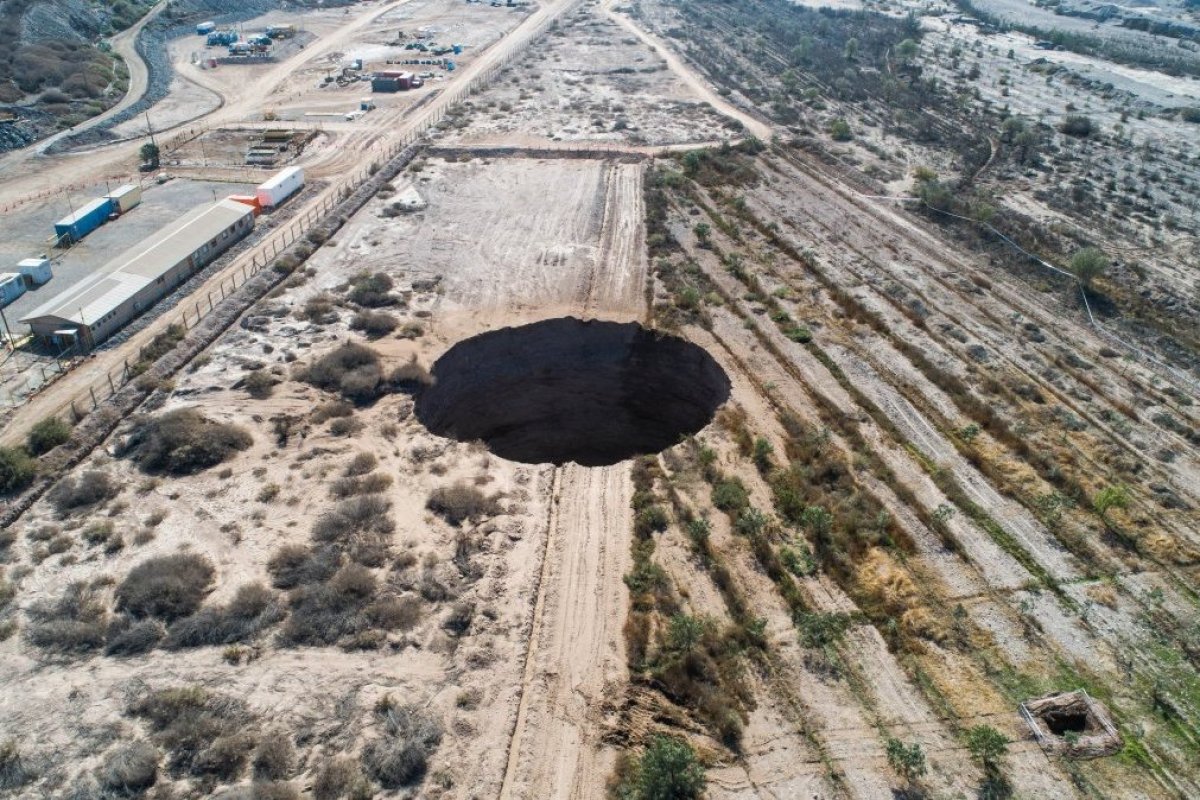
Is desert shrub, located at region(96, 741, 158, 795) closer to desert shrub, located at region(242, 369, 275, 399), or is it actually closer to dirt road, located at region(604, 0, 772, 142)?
desert shrub, located at region(242, 369, 275, 399)

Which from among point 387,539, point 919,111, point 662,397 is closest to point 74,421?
point 387,539

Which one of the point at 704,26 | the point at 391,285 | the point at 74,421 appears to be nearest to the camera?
the point at 74,421

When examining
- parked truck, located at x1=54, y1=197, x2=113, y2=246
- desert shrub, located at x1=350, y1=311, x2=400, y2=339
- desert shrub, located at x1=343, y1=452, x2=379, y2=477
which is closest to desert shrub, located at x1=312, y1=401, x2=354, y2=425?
desert shrub, located at x1=343, y1=452, x2=379, y2=477

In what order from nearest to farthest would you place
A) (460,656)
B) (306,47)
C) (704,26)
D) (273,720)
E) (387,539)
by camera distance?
(273,720), (460,656), (387,539), (306,47), (704,26)

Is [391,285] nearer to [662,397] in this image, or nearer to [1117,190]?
[662,397]

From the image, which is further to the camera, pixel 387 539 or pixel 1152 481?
pixel 1152 481

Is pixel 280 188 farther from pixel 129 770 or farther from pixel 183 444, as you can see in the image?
pixel 129 770
